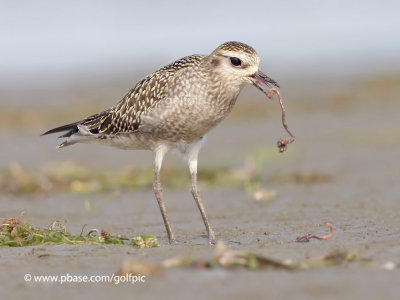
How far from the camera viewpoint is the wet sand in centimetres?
497

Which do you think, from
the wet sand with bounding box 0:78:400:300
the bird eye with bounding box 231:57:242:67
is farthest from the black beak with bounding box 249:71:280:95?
the wet sand with bounding box 0:78:400:300

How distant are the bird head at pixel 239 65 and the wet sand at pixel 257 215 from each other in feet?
5.04

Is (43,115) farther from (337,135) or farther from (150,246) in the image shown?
(150,246)

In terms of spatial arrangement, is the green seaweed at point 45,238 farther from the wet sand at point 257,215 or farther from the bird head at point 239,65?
the bird head at point 239,65

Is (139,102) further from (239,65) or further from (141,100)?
(239,65)

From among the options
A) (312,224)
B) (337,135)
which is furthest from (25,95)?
(312,224)

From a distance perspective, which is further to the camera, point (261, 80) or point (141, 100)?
point (141, 100)

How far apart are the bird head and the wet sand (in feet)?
5.04

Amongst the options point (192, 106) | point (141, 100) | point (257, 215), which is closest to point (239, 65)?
point (192, 106)

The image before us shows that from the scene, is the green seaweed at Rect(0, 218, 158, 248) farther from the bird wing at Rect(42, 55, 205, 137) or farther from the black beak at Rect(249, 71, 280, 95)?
the black beak at Rect(249, 71, 280, 95)

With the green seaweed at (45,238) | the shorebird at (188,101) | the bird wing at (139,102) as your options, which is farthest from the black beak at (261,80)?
the green seaweed at (45,238)

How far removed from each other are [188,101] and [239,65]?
637 mm

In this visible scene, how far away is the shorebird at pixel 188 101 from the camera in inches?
308

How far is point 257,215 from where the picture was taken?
8.94 m
